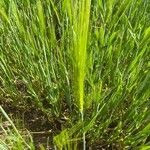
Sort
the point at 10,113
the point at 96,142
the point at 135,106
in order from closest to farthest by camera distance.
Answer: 1. the point at 135,106
2. the point at 96,142
3. the point at 10,113

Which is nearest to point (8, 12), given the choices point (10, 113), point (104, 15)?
point (104, 15)

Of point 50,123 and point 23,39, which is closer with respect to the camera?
point 23,39

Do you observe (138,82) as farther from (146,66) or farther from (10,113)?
(10,113)

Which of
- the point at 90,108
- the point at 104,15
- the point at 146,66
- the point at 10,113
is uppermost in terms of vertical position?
the point at 104,15

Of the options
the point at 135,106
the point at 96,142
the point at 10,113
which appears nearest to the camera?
the point at 135,106

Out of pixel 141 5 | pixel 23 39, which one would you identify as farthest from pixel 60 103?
pixel 141 5

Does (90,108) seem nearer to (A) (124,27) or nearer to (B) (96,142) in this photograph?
(B) (96,142)

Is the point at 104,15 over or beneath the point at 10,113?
over
